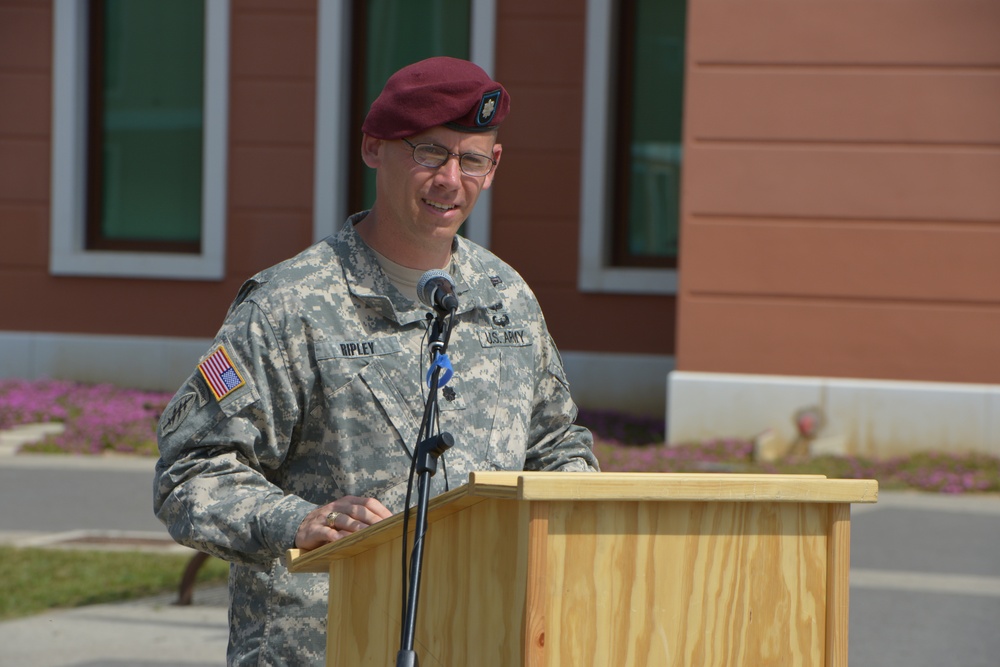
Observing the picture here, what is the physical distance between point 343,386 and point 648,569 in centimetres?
82

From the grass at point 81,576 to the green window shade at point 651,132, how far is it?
248 inches

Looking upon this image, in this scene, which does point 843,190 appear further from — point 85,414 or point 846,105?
point 85,414

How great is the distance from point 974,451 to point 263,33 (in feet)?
22.8

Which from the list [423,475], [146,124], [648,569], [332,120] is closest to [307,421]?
[423,475]

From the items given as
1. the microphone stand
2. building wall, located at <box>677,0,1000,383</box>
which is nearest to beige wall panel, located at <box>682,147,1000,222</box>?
building wall, located at <box>677,0,1000,383</box>

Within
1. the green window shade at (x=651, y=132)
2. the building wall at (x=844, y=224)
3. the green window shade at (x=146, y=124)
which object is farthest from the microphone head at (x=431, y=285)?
the green window shade at (x=146, y=124)

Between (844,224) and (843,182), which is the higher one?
(843,182)

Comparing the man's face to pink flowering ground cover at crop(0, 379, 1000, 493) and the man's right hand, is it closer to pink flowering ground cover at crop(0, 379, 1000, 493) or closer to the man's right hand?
the man's right hand

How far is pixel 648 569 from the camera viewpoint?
1.97 meters

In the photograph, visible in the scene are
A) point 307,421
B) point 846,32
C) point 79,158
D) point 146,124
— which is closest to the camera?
point 307,421

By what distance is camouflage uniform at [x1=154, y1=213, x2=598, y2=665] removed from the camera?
2449 mm

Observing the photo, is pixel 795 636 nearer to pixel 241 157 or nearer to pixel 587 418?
pixel 587 418

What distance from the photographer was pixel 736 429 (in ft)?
31.9

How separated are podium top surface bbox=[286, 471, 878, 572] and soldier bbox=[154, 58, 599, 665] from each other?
0.55m
